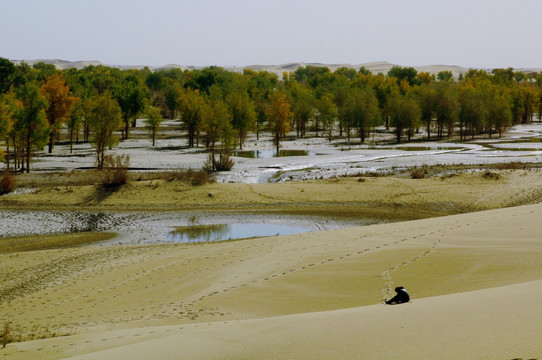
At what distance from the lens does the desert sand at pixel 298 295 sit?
9.16 meters

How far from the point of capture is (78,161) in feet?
182

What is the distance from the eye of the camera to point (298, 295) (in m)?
Result: 14.5

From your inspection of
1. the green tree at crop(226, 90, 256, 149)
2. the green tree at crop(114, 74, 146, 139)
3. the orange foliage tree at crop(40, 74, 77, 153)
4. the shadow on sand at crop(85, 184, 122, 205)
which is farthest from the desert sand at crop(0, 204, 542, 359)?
the green tree at crop(114, 74, 146, 139)

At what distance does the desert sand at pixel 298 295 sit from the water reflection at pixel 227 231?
126 inches

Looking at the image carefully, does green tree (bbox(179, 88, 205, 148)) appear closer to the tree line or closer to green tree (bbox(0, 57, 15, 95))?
the tree line

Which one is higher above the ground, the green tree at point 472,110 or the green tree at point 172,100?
the green tree at point 172,100

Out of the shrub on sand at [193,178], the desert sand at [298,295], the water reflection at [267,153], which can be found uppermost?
the water reflection at [267,153]

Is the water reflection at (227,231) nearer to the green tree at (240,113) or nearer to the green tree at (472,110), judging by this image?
the green tree at (240,113)

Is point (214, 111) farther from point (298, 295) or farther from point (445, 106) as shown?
point (445, 106)

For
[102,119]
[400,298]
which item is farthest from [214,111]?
[400,298]

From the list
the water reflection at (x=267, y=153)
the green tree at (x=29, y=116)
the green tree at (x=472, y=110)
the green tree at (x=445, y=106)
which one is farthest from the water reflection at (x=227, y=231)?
the green tree at (x=445, y=106)

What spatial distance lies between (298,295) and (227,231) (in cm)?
1385

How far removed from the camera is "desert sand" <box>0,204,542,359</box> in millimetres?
9156

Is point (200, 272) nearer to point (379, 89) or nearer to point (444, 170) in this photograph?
point (444, 170)
